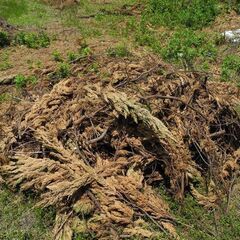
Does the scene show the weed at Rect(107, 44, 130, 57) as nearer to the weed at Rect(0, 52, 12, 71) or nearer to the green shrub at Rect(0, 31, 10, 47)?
the weed at Rect(0, 52, 12, 71)

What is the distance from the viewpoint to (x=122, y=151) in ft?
27.8

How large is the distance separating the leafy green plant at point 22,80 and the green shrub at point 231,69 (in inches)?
173

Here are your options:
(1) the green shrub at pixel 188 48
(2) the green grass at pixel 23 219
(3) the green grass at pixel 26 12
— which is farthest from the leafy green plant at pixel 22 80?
(3) the green grass at pixel 26 12

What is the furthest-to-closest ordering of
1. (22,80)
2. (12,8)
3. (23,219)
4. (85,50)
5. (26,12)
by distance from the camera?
(12,8) < (26,12) < (85,50) < (22,80) < (23,219)

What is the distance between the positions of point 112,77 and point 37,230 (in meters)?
3.61

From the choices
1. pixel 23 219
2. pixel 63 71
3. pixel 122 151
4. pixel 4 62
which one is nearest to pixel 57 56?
pixel 63 71

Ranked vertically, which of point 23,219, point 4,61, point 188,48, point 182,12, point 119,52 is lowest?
point 182,12

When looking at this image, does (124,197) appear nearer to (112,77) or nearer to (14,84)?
(112,77)

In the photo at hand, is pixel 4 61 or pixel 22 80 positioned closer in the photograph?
pixel 22 80

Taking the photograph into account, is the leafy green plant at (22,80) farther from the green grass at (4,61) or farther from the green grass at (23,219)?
the green grass at (23,219)

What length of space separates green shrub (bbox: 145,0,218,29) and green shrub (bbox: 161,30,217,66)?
0.94m

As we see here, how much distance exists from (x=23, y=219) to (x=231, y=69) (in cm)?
682

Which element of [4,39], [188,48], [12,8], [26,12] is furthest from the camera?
[12,8]

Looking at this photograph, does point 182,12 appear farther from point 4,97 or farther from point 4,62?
point 4,97
